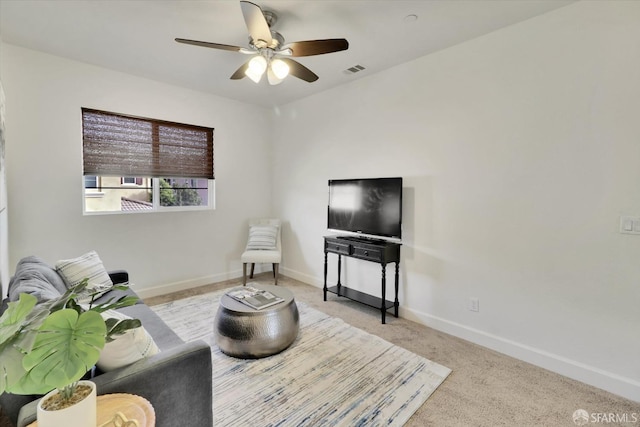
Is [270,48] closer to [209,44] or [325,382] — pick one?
[209,44]

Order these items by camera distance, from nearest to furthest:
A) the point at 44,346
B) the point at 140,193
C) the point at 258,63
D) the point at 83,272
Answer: the point at 44,346 < the point at 258,63 < the point at 83,272 < the point at 140,193

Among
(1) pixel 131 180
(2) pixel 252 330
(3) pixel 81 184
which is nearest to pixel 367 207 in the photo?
(2) pixel 252 330

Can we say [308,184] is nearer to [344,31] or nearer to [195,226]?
[195,226]

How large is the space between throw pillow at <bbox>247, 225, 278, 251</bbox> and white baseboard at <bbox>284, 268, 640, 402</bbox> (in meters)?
2.14

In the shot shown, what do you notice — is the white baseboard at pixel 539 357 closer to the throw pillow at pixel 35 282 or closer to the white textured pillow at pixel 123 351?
the white textured pillow at pixel 123 351

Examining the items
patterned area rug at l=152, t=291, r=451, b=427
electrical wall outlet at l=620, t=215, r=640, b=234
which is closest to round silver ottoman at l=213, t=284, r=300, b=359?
patterned area rug at l=152, t=291, r=451, b=427

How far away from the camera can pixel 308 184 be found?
4453mm

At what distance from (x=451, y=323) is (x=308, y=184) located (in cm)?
261

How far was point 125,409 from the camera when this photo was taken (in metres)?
1.09

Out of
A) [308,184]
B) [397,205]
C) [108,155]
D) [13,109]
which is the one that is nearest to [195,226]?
[108,155]

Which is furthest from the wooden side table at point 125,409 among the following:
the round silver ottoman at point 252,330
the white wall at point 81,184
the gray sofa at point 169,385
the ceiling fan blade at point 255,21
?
the white wall at point 81,184

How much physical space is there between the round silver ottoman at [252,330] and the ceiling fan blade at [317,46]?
81.4 inches

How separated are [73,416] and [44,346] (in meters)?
0.25

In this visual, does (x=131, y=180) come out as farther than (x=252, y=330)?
Yes
